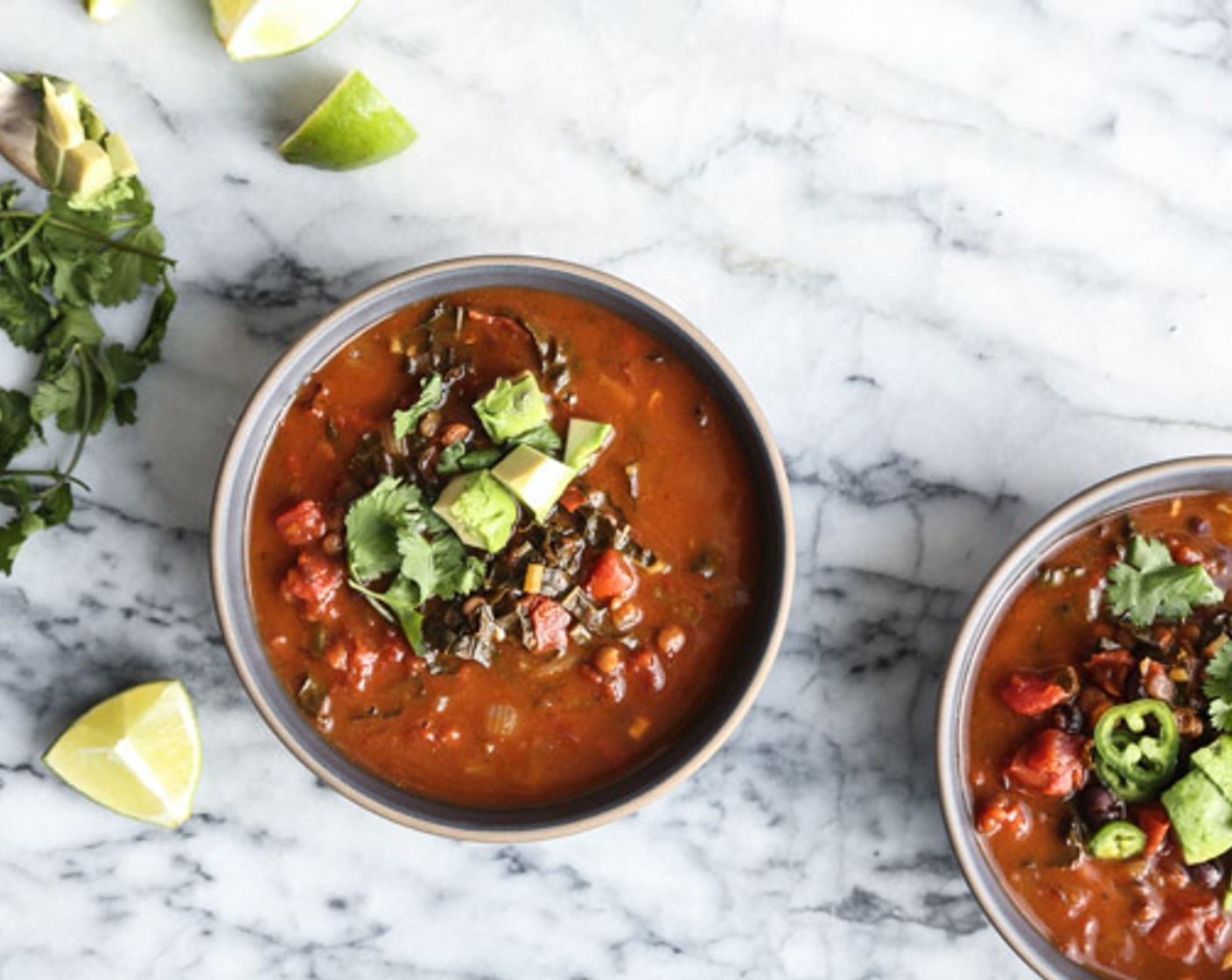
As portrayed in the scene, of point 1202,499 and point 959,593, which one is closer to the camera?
point 1202,499

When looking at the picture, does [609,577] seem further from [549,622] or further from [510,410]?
[510,410]

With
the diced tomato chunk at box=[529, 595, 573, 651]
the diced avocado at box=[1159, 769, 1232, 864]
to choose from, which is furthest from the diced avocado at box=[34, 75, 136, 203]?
the diced avocado at box=[1159, 769, 1232, 864]

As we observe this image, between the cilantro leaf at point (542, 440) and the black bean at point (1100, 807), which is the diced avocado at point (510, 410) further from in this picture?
the black bean at point (1100, 807)

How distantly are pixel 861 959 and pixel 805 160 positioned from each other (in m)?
2.11

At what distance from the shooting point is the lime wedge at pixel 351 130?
3.55 m

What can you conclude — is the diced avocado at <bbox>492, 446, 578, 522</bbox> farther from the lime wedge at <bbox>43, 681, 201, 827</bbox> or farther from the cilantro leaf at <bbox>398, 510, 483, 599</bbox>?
the lime wedge at <bbox>43, 681, 201, 827</bbox>

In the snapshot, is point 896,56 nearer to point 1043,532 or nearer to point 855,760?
point 1043,532

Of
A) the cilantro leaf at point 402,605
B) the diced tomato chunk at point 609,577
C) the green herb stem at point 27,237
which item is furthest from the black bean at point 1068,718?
the green herb stem at point 27,237

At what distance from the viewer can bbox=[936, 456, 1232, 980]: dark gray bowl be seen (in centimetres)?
339

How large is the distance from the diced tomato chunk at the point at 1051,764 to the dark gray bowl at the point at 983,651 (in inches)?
5.4

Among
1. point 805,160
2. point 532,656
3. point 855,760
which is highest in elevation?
point 805,160

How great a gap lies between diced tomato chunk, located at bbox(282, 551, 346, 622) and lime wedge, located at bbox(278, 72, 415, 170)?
0.99m

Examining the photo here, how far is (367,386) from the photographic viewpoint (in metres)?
3.51

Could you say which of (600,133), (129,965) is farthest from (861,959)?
(600,133)
